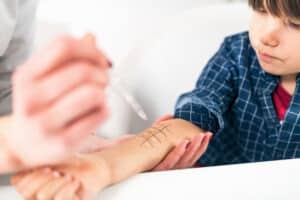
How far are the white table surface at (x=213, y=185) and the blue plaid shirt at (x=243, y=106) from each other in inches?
11.4

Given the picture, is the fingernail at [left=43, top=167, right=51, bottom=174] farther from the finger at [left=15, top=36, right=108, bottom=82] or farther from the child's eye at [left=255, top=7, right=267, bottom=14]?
the child's eye at [left=255, top=7, right=267, bottom=14]

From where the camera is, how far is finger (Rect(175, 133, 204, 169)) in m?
0.85

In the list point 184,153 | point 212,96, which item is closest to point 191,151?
point 184,153

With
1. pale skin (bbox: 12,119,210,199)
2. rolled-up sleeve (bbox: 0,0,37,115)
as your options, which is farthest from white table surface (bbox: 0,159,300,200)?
rolled-up sleeve (bbox: 0,0,37,115)

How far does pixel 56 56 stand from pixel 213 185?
0.26 m

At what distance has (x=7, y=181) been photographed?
2.18 ft

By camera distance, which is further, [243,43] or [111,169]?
[243,43]

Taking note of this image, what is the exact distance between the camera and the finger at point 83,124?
516mm

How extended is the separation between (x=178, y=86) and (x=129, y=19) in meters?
0.29

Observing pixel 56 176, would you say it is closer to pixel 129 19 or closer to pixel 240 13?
pixel 240 13

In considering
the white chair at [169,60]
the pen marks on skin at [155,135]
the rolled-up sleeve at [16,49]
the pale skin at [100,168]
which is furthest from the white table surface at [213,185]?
the white chair at [169,60]

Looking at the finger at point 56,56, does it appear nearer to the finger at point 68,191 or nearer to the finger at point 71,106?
the finger at point 71,106

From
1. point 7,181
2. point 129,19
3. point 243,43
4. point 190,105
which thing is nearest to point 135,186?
point 7,181

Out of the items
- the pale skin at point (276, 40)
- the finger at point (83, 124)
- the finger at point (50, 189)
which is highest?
the finger at point (83, 124)
